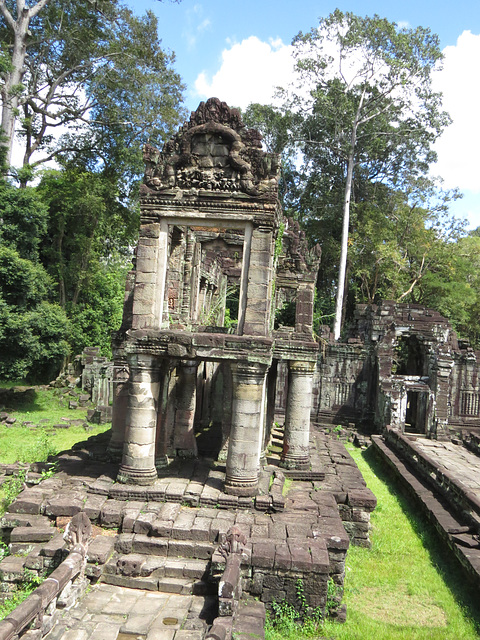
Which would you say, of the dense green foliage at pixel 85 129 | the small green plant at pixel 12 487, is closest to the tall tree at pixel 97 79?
the dense green foliage at pixel 85 129

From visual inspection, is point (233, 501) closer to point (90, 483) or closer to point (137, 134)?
point (90, 483)

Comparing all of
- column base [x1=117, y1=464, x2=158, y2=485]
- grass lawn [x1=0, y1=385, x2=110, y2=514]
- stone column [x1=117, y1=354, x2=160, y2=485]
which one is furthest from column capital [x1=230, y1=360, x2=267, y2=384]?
grass lawn [x1=0, y1=385, x2=110, y2=514]

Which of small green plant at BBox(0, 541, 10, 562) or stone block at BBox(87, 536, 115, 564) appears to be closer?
stone block at BBox(87, 536, 115, 564)

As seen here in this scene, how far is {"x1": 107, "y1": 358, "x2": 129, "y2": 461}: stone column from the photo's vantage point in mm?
11109

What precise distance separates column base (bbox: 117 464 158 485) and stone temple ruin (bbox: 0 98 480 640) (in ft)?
0.07

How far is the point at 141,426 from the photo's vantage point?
930 centimetres

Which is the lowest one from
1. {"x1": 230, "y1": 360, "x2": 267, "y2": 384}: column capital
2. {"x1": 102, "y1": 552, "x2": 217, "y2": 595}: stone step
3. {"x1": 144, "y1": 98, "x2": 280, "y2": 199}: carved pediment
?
{"x1": 102, "y1": 552, "x2": 217, "y2": 595}: stone step

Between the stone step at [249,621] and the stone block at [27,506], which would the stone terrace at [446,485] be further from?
the stone block at [27,506]

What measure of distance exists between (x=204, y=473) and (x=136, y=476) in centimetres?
154

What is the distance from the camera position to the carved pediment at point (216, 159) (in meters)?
9.33

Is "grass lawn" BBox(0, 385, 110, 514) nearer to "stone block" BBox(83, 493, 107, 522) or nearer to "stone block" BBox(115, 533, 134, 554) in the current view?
"stone block" BBox(83, 493, 107, 522)

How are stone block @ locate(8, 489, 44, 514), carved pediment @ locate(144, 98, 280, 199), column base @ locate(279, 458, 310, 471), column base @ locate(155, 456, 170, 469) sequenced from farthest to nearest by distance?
column base @ locate(279, 458, 310, 471) → column base @ locate(155, 456, 170, 469) → carved pediment @ locate(144, 98, 280, 199) → stone block @ locate(8, 489, 44, 514)

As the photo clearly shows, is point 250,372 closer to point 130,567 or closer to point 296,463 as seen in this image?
point 296,463

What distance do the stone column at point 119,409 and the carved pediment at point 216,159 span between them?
172 inches
